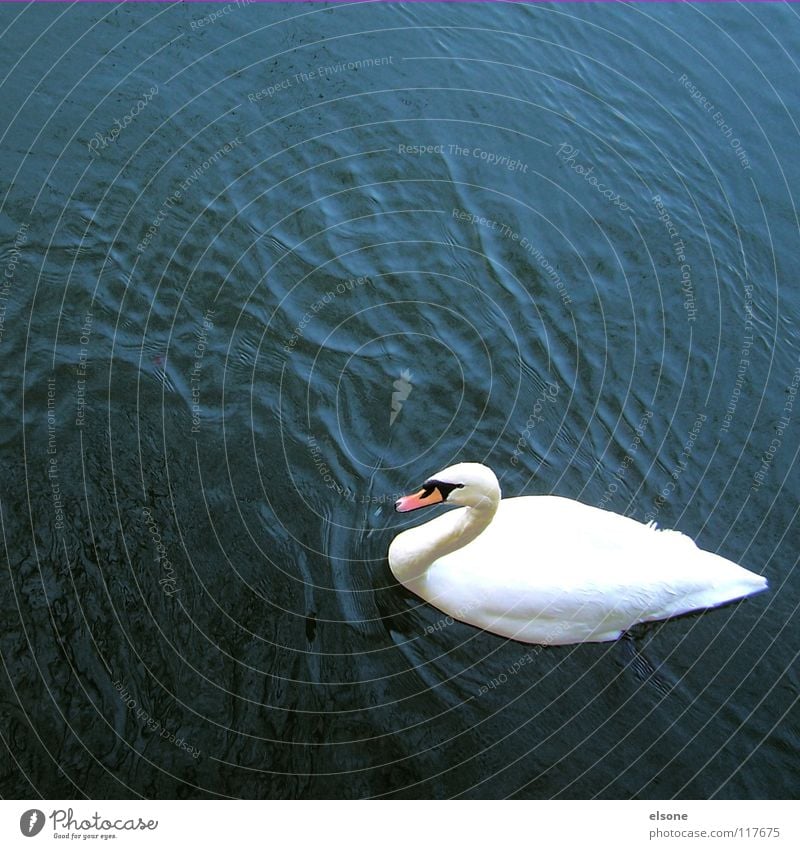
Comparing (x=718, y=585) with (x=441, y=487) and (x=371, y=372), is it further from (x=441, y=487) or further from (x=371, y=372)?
(x=371, y=372)

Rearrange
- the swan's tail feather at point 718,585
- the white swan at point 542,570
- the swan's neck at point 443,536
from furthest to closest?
1. the swan's tail feather at point 718,585
2. the white swan at point 542,570
3. the swan's neck at point 443,536

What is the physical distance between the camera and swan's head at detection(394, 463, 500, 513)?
653 centimetres

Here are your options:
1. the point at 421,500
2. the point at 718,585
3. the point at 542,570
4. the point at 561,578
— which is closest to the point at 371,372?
the point at 421,500

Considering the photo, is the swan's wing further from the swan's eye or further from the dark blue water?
the swan's eye

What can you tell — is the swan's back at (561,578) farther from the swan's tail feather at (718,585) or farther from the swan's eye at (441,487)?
the swan's eye at (441,487)

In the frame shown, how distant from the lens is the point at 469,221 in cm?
928

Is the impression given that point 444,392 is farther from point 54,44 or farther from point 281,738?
point 54,44

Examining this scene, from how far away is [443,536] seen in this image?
22.4ft

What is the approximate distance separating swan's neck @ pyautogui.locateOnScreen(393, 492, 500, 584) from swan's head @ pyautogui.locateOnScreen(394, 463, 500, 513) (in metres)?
0.04

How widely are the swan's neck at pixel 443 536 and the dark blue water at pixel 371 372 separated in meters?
0.29

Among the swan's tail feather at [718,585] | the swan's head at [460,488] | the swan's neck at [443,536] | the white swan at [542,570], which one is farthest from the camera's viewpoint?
the swan's tail feather at [718,585]

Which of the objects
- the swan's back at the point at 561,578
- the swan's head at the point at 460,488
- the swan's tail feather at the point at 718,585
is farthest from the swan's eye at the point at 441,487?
the swan's tail feather at the point at 718,585

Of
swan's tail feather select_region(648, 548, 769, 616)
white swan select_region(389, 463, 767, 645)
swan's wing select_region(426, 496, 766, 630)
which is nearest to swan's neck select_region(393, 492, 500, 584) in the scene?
white swan select_region(389, 463, 767, 645)

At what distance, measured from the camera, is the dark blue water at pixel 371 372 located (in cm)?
662
